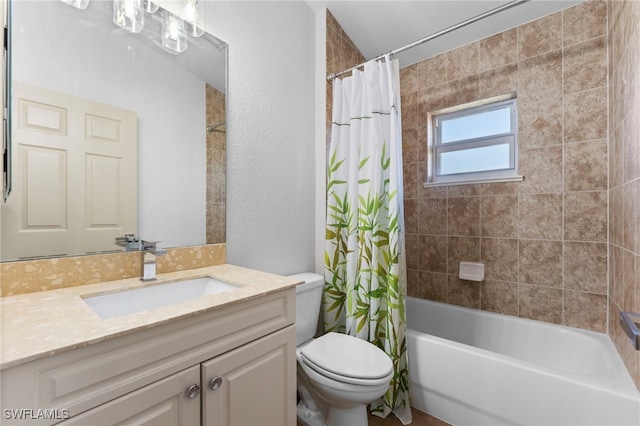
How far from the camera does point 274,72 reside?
1723 millimetres

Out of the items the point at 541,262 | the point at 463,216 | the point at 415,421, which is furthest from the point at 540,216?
the point at 415,421

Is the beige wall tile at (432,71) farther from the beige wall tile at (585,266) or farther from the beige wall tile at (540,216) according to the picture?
the beige wall tile at (585,266)

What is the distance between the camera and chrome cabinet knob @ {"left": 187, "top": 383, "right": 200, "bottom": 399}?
0.77 metres

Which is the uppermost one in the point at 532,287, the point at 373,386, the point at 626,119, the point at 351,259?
the point at 626,119

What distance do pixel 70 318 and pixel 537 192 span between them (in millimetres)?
2553

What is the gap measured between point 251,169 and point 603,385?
1.89m

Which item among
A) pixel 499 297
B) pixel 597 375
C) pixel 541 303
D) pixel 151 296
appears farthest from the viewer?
pixel 499 297

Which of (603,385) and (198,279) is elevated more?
(198,279)

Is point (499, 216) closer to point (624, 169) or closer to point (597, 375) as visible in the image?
point (624, 169)

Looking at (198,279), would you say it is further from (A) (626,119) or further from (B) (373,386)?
(A) (626,119)

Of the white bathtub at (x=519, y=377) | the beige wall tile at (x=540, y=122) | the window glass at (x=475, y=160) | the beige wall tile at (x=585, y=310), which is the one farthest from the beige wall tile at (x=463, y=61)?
the white bathtub at (x=519, y=377)

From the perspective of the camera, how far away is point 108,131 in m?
1.08

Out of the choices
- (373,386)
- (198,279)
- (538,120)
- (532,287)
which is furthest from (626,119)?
(198,279)

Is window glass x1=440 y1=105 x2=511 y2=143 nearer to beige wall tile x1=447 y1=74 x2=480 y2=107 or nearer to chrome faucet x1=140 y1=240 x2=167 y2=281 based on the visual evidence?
beige wall tile x1=447 y1=74 x2=480 y2=107
